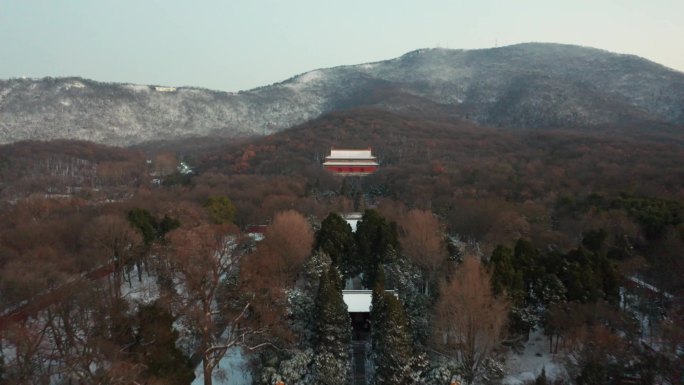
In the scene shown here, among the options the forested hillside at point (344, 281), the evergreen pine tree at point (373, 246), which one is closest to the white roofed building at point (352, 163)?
the forested hillside at point (344, 281)

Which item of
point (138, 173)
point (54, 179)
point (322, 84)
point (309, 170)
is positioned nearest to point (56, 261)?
point (309, 170)

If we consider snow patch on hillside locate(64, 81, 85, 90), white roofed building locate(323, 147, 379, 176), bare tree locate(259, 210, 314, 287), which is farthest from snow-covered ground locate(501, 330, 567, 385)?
snow patch on hillside locate(64, 81, 85, 90)

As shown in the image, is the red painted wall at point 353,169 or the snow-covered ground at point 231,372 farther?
the red painted wall at point 353,169

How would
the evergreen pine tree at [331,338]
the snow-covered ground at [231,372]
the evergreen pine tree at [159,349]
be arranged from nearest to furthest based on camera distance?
the evergreen pine tree at [159,349], the evergreen pine tree at [331,338], the snow-covered ground at [231,372]

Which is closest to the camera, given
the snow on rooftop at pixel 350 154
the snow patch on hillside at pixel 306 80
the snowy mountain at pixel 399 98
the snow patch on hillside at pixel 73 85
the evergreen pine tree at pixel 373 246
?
the evergreen pine tree at pixel 373 246

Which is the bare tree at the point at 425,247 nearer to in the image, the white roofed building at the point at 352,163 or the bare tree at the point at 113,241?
the bare tree at the point at 113,241

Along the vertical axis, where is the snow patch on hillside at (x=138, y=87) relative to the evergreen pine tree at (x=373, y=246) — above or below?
above

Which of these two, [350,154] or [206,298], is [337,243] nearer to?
[206,298]
